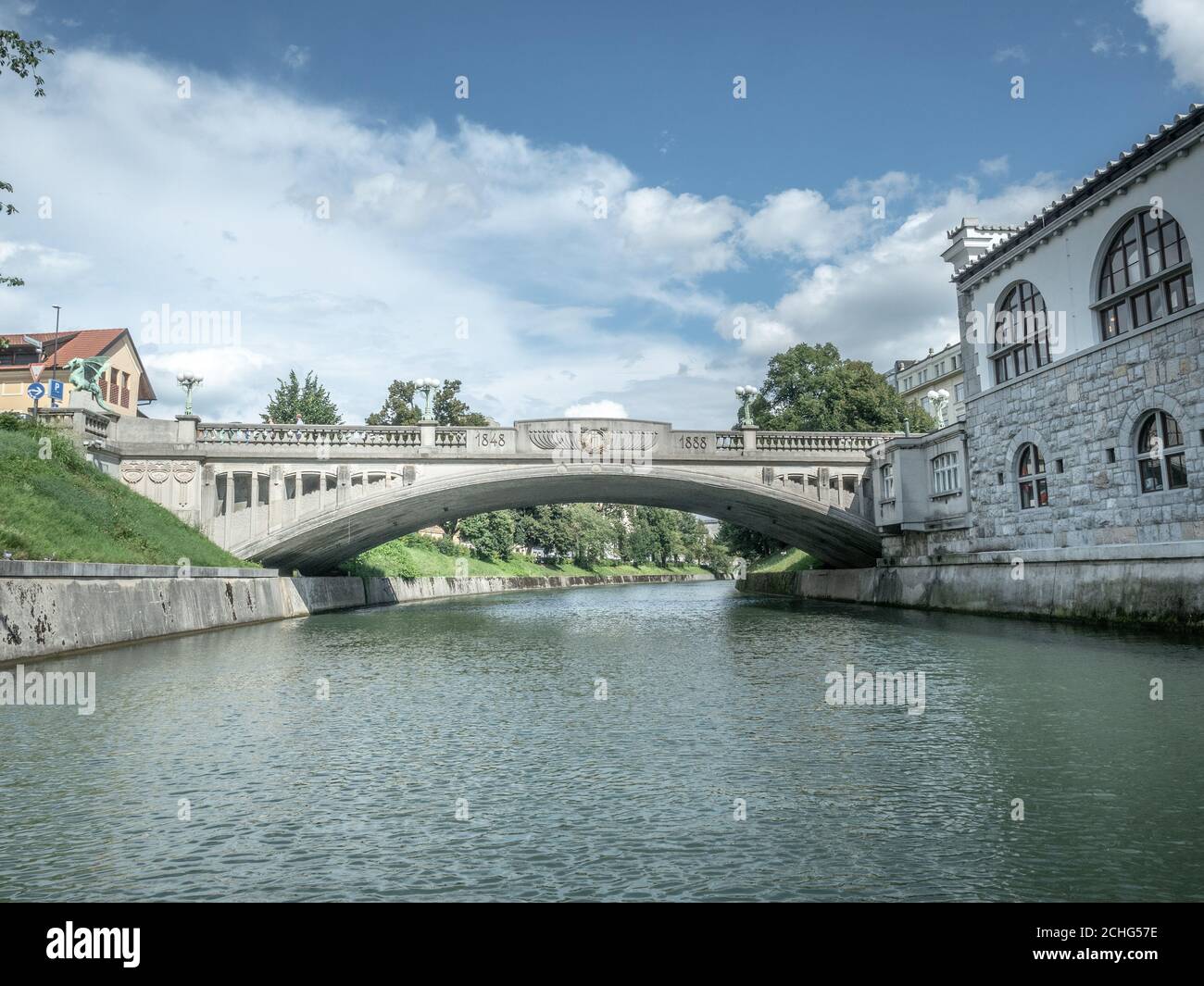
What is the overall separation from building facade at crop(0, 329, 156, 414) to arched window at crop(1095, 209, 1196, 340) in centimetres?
5935

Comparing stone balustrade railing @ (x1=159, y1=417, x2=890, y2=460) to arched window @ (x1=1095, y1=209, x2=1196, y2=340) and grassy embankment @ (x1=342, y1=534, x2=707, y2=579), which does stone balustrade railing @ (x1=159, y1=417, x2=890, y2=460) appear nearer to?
grassy embankment @ (x1=342, y1=534, x2=707, y2=579)

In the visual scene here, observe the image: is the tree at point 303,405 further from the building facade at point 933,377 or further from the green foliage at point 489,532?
the building facade at point 933,377

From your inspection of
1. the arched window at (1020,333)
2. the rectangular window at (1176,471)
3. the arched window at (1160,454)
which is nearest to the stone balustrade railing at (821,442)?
the arched window at (1020,333)

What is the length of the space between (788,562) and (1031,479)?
102 ft

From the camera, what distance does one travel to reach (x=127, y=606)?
19031mm

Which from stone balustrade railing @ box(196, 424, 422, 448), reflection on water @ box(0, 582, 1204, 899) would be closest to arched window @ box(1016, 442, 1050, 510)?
reflection on water @ box(0, 582, 1204, 899)

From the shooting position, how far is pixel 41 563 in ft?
51.8

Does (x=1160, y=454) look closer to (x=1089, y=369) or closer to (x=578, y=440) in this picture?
(x=1089, y=369)

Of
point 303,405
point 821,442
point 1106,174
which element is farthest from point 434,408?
point 1106,174

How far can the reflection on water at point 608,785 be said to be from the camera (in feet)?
16.0

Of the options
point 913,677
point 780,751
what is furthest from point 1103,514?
point 780,751

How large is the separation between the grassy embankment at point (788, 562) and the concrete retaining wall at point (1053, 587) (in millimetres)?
14908
